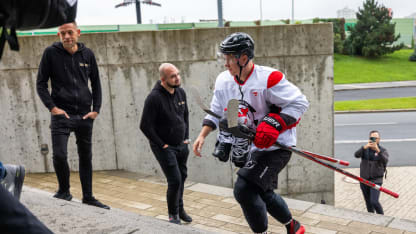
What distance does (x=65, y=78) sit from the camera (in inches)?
154

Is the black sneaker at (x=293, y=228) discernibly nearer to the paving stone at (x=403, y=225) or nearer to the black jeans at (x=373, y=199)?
the paving stone at (x=403, y=225)

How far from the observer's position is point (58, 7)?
164cm

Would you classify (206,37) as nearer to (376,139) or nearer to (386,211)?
(376,139)

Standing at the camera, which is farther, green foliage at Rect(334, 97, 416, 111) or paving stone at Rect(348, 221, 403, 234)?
green foliage at Rect(334, 97, 416, 111)

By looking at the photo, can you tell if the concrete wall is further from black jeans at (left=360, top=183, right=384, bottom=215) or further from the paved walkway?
black jeans at (left=360, top=183, right=384, bottom=215)

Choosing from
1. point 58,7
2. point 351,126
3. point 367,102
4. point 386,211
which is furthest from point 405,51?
point 58,7

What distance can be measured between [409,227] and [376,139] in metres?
3.50

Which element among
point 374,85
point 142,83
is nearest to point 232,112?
point 142,83

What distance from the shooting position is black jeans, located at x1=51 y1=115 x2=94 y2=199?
391cm

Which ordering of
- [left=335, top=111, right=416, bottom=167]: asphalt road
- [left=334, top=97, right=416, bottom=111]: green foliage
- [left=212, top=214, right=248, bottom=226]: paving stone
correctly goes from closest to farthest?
[left=212, top=214, right=248, bottom=226]: paving stone < [left=335, top=111, right=416, bottom=167]: asphalt road < [left=334, top=97, right=416, bottom=111]: green foliage

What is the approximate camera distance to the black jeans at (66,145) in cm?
391

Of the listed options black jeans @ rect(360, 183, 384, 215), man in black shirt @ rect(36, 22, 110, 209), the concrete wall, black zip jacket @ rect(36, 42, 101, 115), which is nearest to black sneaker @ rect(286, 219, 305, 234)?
man in black shirt @ rect(36, 22, 110, 209)

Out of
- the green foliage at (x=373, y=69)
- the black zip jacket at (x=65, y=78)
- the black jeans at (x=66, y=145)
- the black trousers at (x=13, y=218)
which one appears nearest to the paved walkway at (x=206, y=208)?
the black jeans at (x=66, y=145)

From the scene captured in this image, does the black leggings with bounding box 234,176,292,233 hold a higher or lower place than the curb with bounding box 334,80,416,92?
higher
